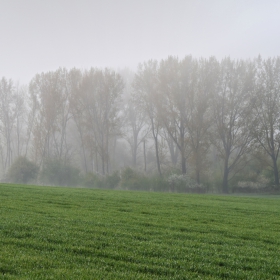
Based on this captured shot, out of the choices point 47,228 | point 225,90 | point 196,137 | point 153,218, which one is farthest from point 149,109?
point 47,228

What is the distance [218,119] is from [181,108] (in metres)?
5.76

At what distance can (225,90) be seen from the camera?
45.1 m

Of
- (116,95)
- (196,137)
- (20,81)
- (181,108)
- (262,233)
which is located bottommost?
(262,233)

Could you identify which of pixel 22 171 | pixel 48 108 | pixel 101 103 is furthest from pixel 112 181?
pixel 48 108

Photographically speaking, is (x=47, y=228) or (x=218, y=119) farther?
(x=218, y=119)

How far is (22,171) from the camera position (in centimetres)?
4672

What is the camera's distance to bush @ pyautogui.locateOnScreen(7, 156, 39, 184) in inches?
1841

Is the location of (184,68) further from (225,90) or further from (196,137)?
(196,137)

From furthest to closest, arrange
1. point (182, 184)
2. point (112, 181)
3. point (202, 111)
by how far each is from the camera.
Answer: point (112, 181) < point (202, 111) < point (182, 184)

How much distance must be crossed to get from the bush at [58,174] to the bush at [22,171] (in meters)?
1.72

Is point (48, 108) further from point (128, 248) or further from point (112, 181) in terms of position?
point (128, 248)

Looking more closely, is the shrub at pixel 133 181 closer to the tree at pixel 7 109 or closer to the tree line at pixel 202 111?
the tree line at pixel 202 111

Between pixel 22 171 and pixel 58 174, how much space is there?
5411 mm

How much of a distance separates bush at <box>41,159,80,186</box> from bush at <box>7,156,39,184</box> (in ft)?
5.65
